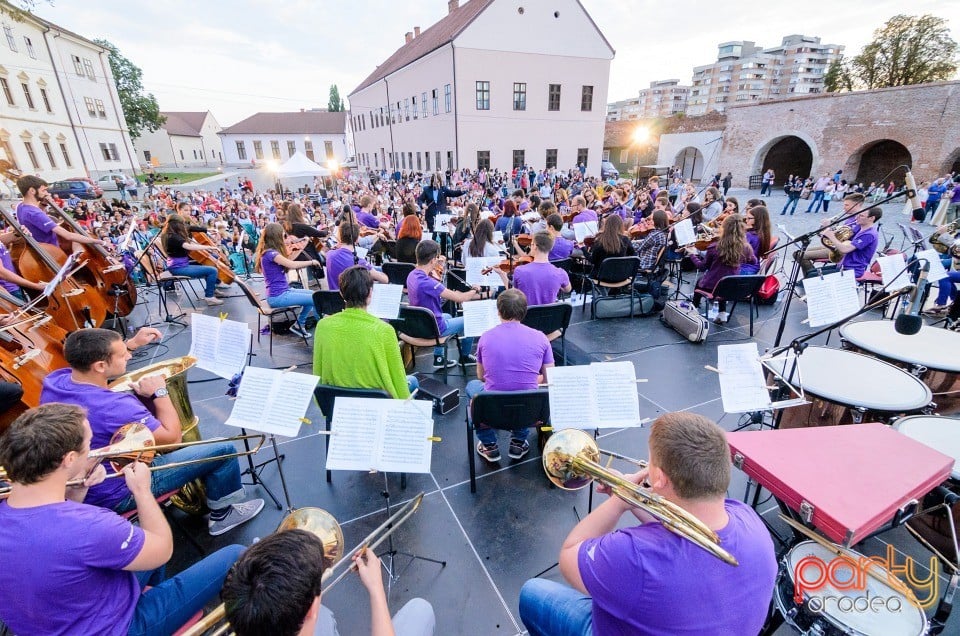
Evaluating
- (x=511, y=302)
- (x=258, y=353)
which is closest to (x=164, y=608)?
(x=511, y=302)

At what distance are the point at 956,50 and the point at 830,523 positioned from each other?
42707 mm

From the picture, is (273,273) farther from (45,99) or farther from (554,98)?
(45,99)

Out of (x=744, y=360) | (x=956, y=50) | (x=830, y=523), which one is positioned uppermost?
(x=956, y=50)

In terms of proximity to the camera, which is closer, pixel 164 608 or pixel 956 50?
pixel 164 608

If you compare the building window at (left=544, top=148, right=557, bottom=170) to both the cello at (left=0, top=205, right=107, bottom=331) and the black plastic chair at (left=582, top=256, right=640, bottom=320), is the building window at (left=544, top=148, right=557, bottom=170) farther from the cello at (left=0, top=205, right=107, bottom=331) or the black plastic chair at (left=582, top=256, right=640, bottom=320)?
the cello at (left=0, top=205, right=107, bottom=331)

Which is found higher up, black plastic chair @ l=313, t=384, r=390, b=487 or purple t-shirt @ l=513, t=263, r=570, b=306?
purple t-shirt @ l=513, t=263, r=570, b=306

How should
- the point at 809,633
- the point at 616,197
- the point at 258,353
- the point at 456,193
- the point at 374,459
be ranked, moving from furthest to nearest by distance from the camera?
the point at 456,193
the point at 616,197
the point at 258,353
the point at 374,459
the point at 809,633

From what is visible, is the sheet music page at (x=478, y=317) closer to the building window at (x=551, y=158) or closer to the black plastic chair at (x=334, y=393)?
the black plastic chair at (x=334, y=393)

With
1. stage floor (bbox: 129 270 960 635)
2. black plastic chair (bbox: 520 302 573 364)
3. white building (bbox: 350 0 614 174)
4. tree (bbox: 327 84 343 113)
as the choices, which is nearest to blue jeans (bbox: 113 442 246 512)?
stage floor (bbox: 129 270 960 635)

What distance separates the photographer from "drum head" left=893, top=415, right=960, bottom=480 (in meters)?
2.22

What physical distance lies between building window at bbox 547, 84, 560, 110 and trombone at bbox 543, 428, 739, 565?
2664 centimetres

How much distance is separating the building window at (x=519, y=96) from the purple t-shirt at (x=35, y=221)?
76.9ft

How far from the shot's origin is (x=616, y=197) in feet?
33.5

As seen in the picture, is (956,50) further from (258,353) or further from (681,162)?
(258,353)
